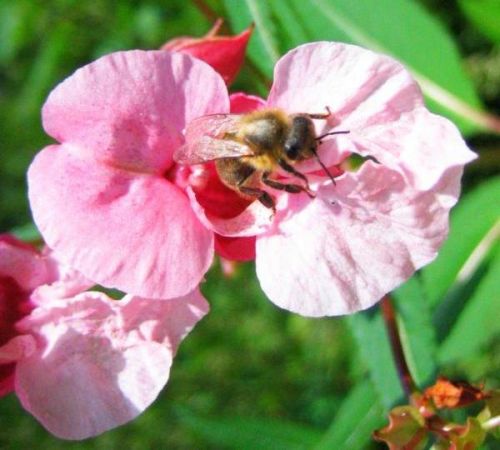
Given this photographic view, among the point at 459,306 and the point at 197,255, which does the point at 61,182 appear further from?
the point at 459,306

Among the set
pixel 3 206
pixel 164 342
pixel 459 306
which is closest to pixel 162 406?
pixel 3 206

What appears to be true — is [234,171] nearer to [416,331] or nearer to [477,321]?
[416,331]

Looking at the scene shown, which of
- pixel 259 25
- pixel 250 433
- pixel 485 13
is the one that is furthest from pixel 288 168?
pixel 485 13

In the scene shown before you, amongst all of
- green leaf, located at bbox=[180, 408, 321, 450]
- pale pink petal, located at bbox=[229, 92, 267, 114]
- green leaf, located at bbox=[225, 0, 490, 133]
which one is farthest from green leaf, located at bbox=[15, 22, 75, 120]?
pale pink petal, located at bbox=[229, 92, 267, 114]

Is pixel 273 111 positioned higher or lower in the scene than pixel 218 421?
higher

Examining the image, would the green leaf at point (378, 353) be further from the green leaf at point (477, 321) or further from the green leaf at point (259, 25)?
the green leaf at point (259, 25)

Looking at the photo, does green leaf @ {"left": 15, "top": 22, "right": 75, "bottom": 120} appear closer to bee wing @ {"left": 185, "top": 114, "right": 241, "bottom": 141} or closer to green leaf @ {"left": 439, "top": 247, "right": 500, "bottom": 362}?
green leaf @ {"left": 439, "top": 247, "right": 500, "bottom": 362}
